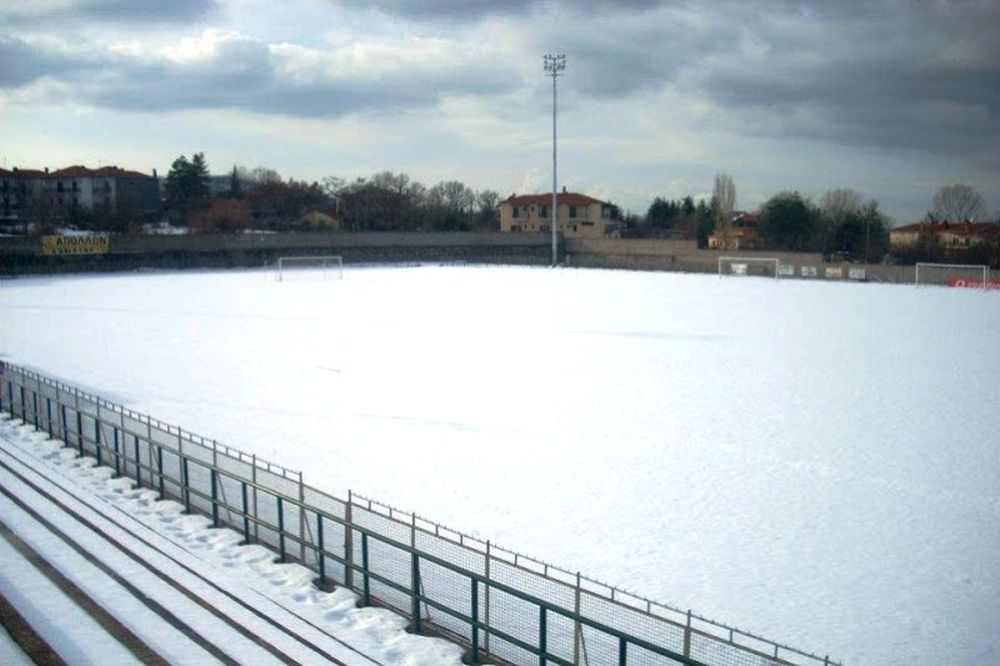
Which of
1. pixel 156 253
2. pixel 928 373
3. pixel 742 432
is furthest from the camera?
pixel 156 253

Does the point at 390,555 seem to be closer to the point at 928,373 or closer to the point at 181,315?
the point at 928,373

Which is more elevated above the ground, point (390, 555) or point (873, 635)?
point (390, 555)

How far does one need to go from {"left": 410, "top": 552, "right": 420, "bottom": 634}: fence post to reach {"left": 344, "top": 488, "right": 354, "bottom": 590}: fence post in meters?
1.31

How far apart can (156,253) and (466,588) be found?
8603 cm

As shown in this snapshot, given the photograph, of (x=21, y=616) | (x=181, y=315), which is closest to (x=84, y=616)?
(x=21, y=616)

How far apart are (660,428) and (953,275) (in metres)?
59.0

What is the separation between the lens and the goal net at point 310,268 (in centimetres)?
8725

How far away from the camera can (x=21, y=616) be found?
41.0 feet

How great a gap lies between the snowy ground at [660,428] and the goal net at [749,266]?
33.7 meters

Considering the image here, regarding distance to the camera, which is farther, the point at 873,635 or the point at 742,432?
the point at 742,432

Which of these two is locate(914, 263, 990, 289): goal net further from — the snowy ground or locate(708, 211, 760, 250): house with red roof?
locate(708, 211, 760, 250): house with red roof

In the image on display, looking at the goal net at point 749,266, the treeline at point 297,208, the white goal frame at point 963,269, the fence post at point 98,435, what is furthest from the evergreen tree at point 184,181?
the fence post at point 98,435

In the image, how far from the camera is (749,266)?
94438mm

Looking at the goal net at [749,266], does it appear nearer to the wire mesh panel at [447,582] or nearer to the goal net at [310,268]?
the goal net at [310,268]
